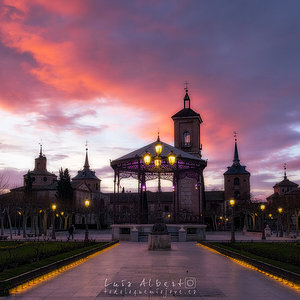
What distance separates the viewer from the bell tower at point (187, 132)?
78.1 metres

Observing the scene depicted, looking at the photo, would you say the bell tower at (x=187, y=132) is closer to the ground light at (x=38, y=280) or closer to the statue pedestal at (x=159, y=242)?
the statue pedestal at (x=159, y=242)

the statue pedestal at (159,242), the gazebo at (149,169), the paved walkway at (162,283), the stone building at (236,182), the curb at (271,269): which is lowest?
the paved walkway at (162,283)

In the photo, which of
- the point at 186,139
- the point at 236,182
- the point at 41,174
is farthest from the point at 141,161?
the point at 41,174

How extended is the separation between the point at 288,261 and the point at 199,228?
934 inches

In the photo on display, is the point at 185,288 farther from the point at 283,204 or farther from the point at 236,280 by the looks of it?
the point at 283,204

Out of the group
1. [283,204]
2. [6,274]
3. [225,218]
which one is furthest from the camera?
[225,218]

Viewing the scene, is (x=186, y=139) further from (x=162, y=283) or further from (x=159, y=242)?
(x=162, y=283)

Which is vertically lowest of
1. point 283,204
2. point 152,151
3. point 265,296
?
point 265,296

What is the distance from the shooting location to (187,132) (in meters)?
78.9

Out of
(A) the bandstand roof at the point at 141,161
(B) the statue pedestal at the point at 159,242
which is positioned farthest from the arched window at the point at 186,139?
(B) the statue pedestal at the point at 159,242

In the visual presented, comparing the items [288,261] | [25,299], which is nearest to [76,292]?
[25,299]

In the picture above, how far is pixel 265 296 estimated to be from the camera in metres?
11.0

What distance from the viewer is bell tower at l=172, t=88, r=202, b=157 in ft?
256

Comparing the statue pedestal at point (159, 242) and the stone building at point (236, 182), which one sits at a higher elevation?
the stone building at point (236, 182)
